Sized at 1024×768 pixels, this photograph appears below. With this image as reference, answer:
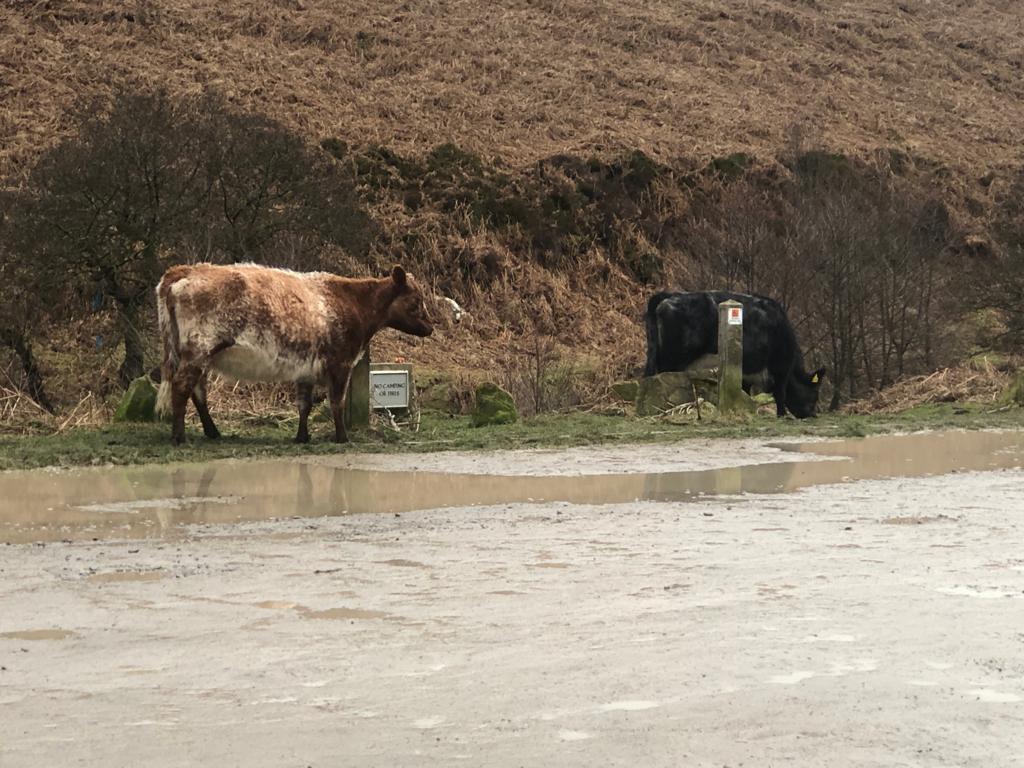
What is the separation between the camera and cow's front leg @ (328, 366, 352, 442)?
18984 mm

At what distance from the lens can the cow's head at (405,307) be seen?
20.6 metres

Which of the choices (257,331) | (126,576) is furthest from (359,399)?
(126,576)

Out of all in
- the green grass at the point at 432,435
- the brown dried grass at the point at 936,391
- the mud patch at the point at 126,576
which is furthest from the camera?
the brown dried grass at the point at 936,391

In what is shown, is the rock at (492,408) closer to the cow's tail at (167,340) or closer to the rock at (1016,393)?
the cow's tail at (167,340)

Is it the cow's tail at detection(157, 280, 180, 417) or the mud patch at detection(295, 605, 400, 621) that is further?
the cow's tail at detection(157, 280, 180, 417)

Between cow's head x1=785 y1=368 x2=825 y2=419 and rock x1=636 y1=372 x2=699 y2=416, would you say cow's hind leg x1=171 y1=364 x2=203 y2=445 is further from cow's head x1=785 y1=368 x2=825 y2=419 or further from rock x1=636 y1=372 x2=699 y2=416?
cow's head x1=785 y1=368 x2=825 y2=419

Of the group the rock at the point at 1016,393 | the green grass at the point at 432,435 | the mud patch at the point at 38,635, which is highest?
the rock at the point at 1016,393

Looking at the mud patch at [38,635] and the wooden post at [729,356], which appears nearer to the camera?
the mud patch at [38,635]

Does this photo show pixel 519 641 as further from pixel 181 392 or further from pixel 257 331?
pixel 257 331

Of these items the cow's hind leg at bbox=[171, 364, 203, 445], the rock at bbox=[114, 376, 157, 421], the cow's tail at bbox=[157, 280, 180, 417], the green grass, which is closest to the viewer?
the green grass

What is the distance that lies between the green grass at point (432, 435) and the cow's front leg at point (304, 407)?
0.21 metres

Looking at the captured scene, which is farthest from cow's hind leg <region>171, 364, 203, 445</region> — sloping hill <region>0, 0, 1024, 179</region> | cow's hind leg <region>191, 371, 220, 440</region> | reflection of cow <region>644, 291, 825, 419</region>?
sloping hill <region>0, 0, 1024, 179</region>

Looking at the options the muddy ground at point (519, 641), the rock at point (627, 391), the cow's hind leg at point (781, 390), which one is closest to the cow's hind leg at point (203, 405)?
the muddy ground at point (519, 641)

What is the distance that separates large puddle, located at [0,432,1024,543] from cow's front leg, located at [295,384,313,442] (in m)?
2.12
